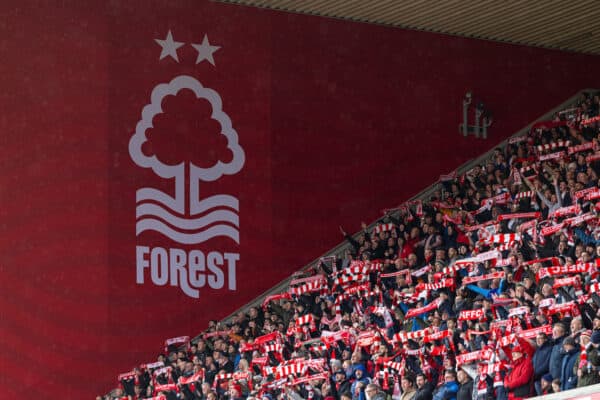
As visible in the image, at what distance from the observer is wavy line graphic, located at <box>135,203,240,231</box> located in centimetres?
2466

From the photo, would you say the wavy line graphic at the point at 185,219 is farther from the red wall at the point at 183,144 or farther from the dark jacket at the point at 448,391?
the dark jacket at the point at 448,391

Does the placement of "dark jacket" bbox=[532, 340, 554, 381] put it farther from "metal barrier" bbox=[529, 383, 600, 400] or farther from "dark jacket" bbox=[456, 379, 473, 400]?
"dark jacket" bbox=[456, 379, 473, 400]

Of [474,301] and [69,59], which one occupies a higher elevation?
[69,59]

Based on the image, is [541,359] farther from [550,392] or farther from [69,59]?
[69,59]

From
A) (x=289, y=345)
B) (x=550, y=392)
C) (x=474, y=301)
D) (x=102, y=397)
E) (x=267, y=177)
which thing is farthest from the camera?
(x=267, y=177)

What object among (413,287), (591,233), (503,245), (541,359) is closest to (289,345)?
(413,287)

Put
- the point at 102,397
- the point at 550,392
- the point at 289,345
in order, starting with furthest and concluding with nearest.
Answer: the point at 102,397 < the point at 289,345 < the point at 550,392

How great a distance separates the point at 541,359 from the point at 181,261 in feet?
34.0

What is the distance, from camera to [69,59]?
24156mm

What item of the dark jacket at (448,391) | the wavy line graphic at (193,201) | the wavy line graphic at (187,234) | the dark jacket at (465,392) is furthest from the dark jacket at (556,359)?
the wavy line graphic at (193,201)

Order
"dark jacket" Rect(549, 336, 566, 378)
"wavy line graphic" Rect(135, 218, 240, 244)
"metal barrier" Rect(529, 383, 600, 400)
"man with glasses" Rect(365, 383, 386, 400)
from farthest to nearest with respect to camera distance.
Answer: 1. "wavy line graphic" Rect(135, 218, 240, 244)
2. "man with glasses" Rect(365, 383, 386, 400)
3. "dark jacket" Rect(549, 336, 566, 378)
4. "metal barrier" Rect(529, 383, 600, 400)

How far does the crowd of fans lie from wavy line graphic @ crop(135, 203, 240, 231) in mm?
1770

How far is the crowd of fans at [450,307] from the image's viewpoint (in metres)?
16.3

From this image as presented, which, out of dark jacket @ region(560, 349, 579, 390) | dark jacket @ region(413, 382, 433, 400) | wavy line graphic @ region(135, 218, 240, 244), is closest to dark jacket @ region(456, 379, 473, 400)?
dark jacket @ region(413, 382, 433, 400)
